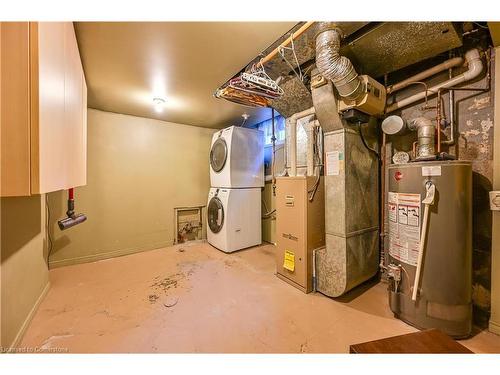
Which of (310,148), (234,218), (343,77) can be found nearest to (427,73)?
(343,77)

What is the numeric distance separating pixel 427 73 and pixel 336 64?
0.95m

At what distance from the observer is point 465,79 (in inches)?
60.1

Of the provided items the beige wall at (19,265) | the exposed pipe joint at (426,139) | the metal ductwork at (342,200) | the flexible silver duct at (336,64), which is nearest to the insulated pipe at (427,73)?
the metal ductwork at (342,200)

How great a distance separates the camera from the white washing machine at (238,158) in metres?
3.16

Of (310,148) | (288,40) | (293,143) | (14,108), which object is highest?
(288,40)

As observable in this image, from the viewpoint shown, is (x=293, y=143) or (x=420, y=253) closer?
(x=420, y=253)

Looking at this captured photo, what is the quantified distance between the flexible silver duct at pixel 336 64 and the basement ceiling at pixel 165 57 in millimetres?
256

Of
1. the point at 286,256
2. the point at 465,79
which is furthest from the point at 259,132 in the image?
the point at 465,79

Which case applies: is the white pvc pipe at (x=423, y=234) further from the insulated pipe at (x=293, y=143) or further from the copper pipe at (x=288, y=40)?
the copper pipe at (x=288, y=40)

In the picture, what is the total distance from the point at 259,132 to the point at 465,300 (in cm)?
301

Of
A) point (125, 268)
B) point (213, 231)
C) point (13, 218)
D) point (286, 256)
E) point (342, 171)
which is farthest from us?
point (213, 231)

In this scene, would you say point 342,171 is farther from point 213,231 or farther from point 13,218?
point 13,218

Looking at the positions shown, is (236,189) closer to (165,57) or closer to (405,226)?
(165,57)

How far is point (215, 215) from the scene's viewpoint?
3.31 m
